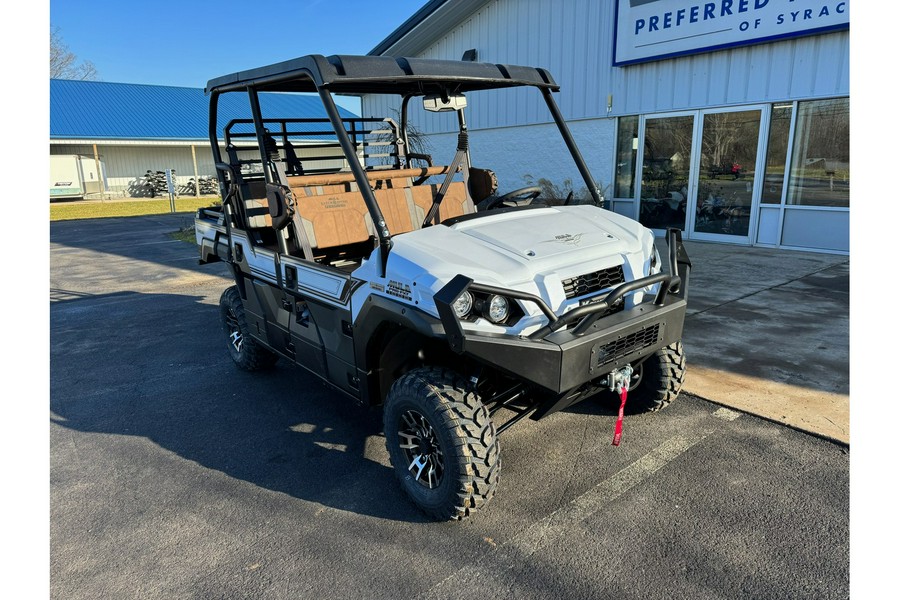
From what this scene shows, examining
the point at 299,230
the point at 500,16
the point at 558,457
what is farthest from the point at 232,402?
the point at 500,16

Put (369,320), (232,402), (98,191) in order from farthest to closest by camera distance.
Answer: (98,191) < (232,402) < (369,320)

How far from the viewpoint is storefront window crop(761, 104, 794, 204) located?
914 centimetres

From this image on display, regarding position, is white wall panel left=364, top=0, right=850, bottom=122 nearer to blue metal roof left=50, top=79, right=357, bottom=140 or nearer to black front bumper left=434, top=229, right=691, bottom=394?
black front bumper left=434, top=229, right=691, bottom=394

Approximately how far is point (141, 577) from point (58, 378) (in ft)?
10.5

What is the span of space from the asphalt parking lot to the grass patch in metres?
16.3

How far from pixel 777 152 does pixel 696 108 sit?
1524 mm

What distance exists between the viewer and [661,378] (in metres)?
3.72

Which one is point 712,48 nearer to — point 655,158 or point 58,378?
point 655,158

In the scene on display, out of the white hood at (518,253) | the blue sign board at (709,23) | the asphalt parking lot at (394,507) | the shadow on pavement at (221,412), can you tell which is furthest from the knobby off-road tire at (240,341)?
the blue sign board at (709,23)

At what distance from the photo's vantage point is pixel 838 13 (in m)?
8.18

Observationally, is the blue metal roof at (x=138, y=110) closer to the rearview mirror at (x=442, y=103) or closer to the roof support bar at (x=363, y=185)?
the rearview mirror at (x=442, y=103)

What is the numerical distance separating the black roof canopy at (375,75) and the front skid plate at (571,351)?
1478mm

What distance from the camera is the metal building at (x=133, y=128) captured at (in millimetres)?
27625

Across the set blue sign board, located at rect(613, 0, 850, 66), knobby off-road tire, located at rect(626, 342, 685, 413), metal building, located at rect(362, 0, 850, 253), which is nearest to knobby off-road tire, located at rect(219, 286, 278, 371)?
knobby off-road tire, located at rect(626, 342, 685, 413)
